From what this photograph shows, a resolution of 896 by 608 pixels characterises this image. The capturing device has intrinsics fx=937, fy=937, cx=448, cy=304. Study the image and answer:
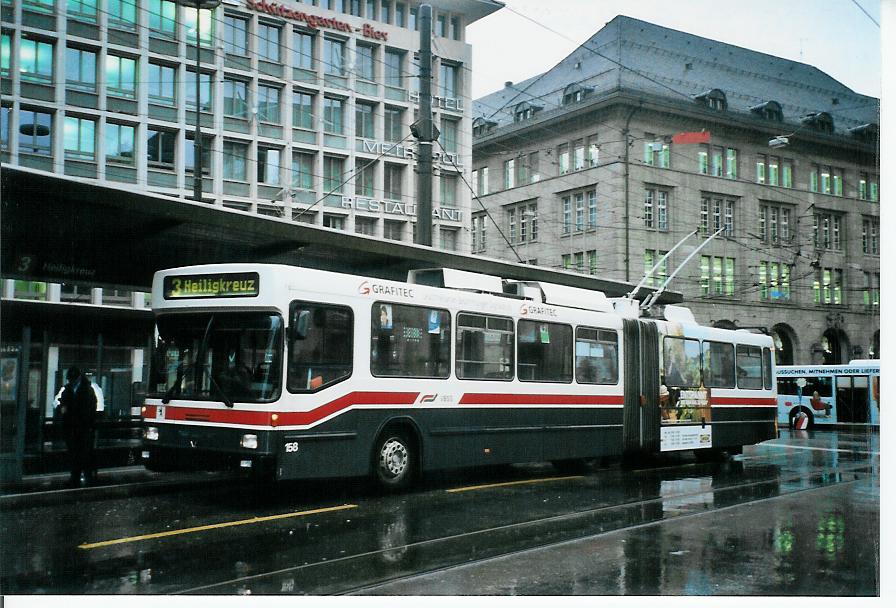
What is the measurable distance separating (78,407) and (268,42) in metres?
13.8

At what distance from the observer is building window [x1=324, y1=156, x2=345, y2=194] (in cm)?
2877

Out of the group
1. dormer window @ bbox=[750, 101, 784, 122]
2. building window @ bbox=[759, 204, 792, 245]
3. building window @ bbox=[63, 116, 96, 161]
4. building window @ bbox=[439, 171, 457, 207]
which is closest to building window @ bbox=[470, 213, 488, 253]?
building window @ bbox=[439, 171, 457, 207]

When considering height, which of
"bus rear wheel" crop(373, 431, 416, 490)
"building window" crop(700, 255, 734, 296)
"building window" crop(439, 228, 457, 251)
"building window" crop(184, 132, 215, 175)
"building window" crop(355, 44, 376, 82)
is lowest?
"bus rear wheel" crop(373, 431, 416, 490)

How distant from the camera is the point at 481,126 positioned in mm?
28250

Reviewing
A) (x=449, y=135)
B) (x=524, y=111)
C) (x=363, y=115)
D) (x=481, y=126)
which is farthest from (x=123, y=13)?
(x=524, y=111)

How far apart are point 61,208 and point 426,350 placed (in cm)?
505

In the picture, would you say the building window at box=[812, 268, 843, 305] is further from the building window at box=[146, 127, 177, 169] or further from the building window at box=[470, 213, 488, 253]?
the building window at box=[146, 127, 177, 169]

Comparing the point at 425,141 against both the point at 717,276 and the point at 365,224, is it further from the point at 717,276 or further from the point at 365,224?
the point at 365,224

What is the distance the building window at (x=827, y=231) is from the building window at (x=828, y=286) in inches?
22.8

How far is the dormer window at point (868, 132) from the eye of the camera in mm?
11273

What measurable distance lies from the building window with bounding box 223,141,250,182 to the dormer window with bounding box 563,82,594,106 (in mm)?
9865

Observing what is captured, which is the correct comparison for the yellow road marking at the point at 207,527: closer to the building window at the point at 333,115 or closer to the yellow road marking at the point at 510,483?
the yellow road marking at the point at 510,483
